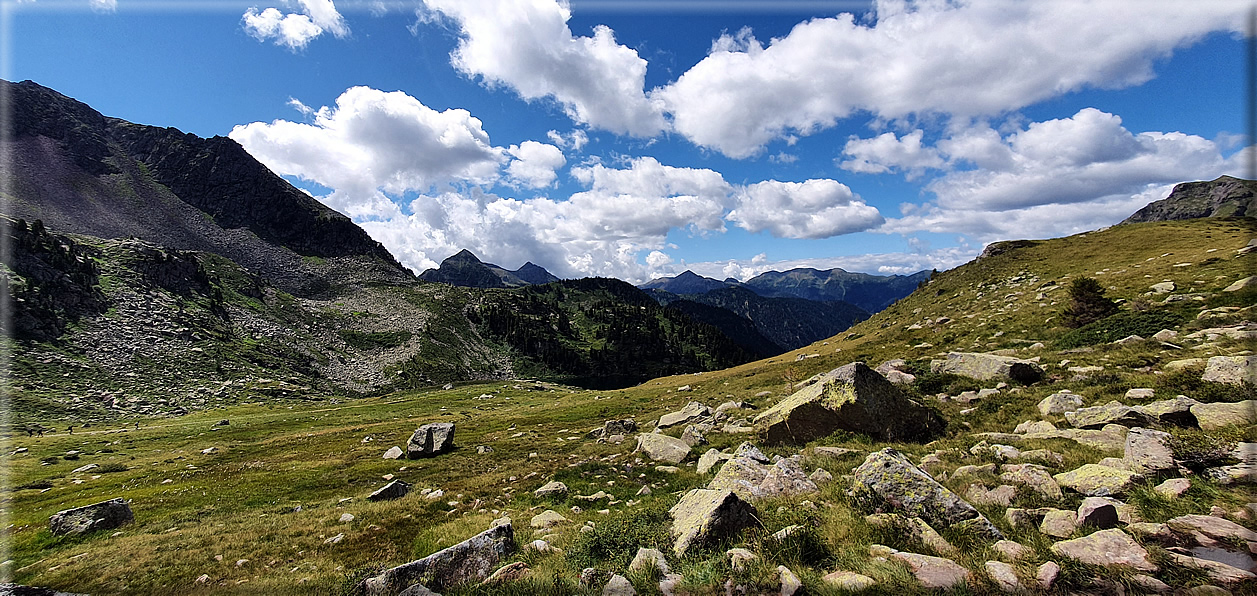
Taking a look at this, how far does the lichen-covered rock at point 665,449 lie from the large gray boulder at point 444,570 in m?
11.6

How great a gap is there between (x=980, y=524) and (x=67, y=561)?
88.7 feet

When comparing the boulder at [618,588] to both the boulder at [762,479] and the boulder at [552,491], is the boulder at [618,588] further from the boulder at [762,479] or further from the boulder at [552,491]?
the boulder at [552,491]

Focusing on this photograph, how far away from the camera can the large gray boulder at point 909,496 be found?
757 cm

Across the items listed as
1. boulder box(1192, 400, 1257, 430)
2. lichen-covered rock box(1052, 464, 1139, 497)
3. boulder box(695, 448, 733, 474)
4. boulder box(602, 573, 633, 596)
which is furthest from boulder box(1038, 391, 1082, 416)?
boulder box(602, 573, 633, 596)

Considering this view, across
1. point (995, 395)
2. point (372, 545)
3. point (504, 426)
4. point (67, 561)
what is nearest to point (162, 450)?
point (504, 426)

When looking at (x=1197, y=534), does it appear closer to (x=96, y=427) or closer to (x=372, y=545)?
(x=372, y=545)

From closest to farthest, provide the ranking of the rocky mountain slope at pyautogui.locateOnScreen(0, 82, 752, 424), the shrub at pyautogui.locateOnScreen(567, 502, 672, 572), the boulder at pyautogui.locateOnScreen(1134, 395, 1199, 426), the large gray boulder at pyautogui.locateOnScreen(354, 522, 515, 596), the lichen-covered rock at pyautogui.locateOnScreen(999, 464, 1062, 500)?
the lichen-covered rock at pyautogui.locateOnScreen(999, 464, 1062, 500) < the shrub at pyautogui.locateOnScreen(567, 502, 672, 572) < the large gray boulder at pyautogui.locateOnScreen(354, 522, 515, 596) < the boulder at pyautogui.locateOnScreen(1134, 395, 1199, 426) < the rocky mountain slope at pyautogui.locateOnScreen(0, 82, 752, 424)

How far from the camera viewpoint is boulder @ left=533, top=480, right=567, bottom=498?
17367 millimetres

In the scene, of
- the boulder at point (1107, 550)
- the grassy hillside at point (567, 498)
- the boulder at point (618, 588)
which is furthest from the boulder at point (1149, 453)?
the boulder at point (618, 588)

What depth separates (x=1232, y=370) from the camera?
41.3ft

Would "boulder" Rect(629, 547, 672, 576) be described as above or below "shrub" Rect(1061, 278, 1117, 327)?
below

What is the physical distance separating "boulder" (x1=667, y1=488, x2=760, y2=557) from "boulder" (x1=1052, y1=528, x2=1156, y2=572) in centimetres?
494

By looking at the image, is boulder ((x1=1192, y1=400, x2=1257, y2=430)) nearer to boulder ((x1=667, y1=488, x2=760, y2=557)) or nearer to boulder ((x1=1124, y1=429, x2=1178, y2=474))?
boulder ((x1=1124, y1=429, x2=1178, y2=474))

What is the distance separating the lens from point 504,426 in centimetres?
4650
